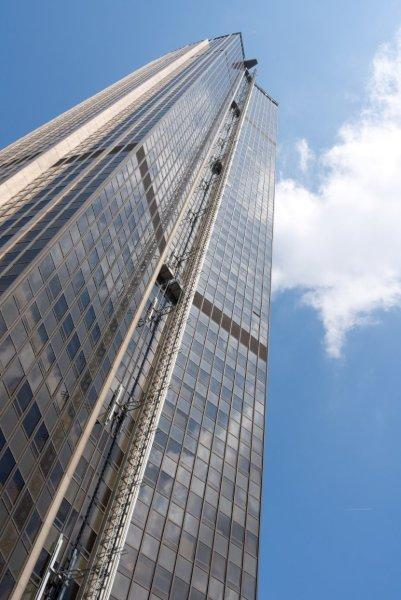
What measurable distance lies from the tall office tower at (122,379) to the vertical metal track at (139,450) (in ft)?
0.43

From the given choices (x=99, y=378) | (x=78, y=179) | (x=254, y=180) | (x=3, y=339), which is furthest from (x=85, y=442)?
(x=254, y=180)

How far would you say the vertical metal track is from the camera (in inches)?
1425

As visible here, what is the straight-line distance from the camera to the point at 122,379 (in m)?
49.9

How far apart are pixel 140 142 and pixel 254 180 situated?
69491mm

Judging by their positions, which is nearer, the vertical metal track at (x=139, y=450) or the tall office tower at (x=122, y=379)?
the tall office tower at (x=122, y=379)

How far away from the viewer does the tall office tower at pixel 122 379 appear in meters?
32.7

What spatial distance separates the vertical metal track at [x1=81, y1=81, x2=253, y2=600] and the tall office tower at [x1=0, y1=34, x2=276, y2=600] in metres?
0.13

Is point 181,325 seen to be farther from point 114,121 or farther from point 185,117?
point 185,117

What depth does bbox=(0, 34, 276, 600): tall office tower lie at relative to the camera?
32688 millimetres

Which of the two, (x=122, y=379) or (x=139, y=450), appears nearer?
(x=139, y=450)

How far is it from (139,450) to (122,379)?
6.53m

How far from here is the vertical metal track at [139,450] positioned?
36.2 meters

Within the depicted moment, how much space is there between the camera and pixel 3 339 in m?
30.2

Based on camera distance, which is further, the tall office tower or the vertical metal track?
the vertical metal track
